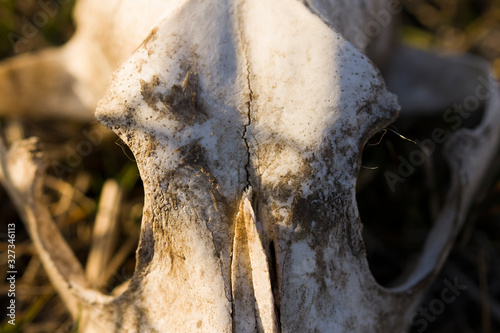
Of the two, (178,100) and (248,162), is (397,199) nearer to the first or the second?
(248,162)

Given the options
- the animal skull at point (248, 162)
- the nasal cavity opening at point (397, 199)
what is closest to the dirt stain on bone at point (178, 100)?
the animal skull at point (248, 162)

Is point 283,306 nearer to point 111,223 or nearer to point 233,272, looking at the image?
point 233,272

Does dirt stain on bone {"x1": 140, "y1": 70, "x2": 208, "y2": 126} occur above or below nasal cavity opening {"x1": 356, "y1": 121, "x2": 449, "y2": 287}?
above

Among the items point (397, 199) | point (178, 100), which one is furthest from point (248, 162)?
point (397, 199)

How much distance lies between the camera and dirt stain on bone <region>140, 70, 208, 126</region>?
1399mm

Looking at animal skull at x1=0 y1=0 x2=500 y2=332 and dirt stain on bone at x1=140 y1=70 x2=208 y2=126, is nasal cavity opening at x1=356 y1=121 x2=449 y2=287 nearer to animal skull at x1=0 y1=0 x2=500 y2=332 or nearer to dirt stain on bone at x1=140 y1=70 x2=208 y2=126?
animal skull at x1=0 y1=0 x2=500 y2=332

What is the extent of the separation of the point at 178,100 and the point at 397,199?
1585 millimetres

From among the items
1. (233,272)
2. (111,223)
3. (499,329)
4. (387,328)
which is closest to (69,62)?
(111,223)

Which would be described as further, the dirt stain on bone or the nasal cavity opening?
the nasal cavity opening

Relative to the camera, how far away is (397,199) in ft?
8.71

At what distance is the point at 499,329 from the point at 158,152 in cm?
181

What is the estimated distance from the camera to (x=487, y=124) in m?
2.14

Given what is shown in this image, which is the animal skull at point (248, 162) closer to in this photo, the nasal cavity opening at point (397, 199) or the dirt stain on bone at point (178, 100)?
the dirt stain on bone at point (178, 100)

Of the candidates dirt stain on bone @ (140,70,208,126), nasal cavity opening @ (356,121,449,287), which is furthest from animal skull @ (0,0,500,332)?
nasal cavity opening @ (356,121,449,287)
